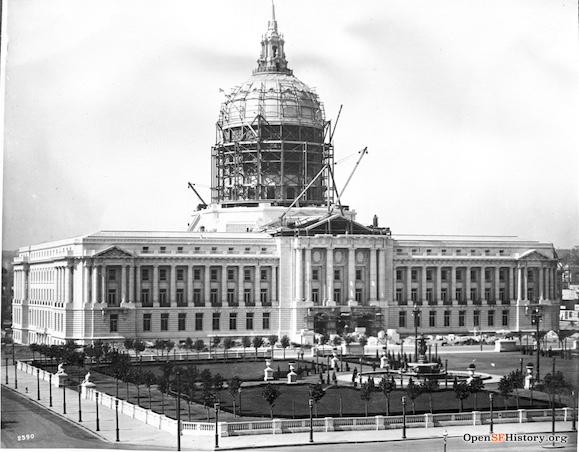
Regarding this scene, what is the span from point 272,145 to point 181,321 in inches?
1183

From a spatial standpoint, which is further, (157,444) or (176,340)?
(176,340)

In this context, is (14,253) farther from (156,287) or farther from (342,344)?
(342,344)

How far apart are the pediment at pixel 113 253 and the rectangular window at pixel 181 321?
7.80m

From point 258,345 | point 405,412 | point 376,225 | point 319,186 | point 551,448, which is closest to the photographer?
point 551,448

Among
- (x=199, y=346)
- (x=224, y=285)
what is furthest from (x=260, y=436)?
(x=224, y=285)

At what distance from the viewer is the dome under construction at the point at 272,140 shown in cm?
16925

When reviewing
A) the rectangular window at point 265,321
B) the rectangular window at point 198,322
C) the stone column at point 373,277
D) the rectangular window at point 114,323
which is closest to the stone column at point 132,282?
the rectangular window at point 114,323

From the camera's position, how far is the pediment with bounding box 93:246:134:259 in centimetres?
14362

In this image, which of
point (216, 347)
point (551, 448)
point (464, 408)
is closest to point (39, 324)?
point (216, 347)

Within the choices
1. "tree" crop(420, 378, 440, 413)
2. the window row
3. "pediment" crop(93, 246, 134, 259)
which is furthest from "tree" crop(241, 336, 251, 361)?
"tree" crop(420, 378, 440, 413)

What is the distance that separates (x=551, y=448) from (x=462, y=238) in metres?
79.9

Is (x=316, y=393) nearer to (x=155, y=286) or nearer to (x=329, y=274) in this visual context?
(x=155, y=286)

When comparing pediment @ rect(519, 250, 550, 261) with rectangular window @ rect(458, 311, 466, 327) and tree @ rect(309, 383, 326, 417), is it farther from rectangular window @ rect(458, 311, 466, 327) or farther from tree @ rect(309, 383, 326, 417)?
tree @ rect(309, 383, 326, 417)

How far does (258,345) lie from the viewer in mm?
133375
